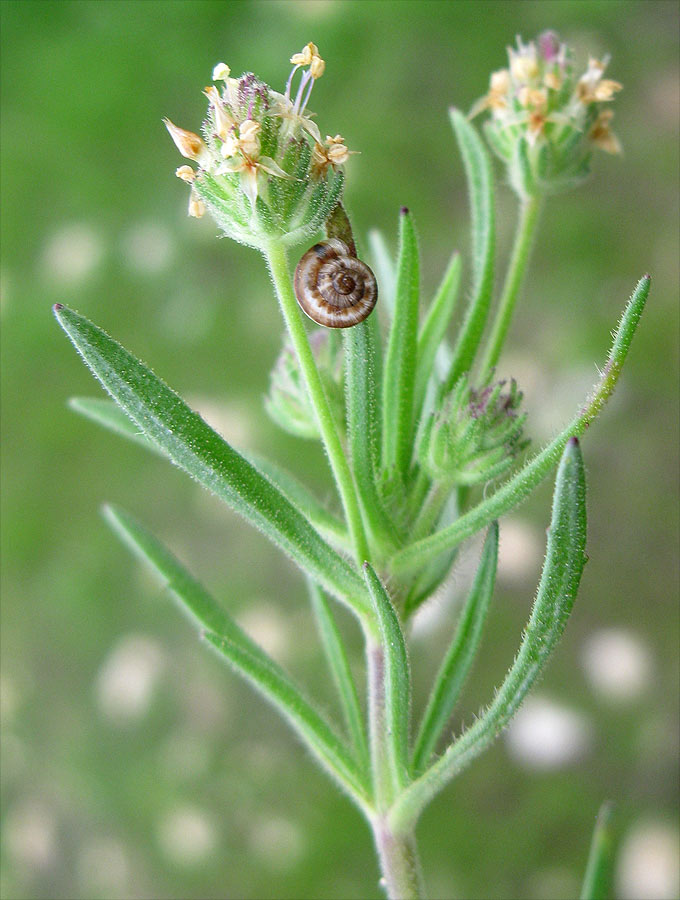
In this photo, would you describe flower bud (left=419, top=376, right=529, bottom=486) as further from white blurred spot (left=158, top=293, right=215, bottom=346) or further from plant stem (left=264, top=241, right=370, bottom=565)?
white blurred spot (left=158, top=293, right=215, bottom=346)

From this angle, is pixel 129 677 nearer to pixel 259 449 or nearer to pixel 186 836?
pixel 186 836

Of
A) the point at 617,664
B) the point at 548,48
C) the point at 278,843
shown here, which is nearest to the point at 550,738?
the point at 617,664

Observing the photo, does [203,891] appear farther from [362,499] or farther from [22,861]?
[362,499]

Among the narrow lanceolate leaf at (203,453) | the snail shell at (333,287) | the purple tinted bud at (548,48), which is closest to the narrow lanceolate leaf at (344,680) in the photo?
the narrow lanceolate leaf at (203,453)

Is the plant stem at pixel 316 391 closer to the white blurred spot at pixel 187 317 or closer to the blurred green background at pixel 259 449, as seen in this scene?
the blurred green background at pixel 259 449

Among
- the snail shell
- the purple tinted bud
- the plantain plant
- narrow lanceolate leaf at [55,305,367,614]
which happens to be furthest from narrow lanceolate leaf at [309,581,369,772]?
the purple tinted bud

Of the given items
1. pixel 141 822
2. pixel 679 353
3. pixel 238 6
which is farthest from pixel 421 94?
pixel 141 822

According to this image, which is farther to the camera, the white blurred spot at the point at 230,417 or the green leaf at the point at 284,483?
Answer: the white blurred spot at the point at 230,417
